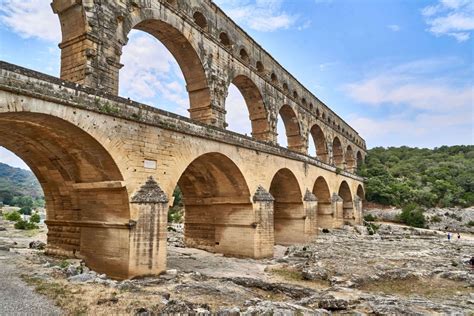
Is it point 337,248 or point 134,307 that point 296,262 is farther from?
point 134,307

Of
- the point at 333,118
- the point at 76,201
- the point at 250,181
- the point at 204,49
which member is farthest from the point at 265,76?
the point at 333,118

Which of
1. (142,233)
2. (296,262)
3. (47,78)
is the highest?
(47,78)

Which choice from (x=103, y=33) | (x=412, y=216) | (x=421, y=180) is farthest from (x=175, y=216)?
(x=421, y=180)

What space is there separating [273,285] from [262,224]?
5732 mm

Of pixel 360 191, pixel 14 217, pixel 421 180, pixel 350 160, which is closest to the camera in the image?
pixel 14 217

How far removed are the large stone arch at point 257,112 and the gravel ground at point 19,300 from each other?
607 inches

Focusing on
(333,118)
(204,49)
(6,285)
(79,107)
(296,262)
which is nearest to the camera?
(6,285)

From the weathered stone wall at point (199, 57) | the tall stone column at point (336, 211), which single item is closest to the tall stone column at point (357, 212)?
the tall stone column at point (336, 211)

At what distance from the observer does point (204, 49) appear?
16531 mm

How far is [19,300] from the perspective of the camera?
255 inches

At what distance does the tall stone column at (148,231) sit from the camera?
33.0 feet

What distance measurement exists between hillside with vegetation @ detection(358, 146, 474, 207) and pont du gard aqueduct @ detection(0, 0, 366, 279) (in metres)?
25.4

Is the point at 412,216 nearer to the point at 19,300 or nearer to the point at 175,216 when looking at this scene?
the point at 175,216

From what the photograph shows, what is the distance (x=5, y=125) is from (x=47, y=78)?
7.80 ft
